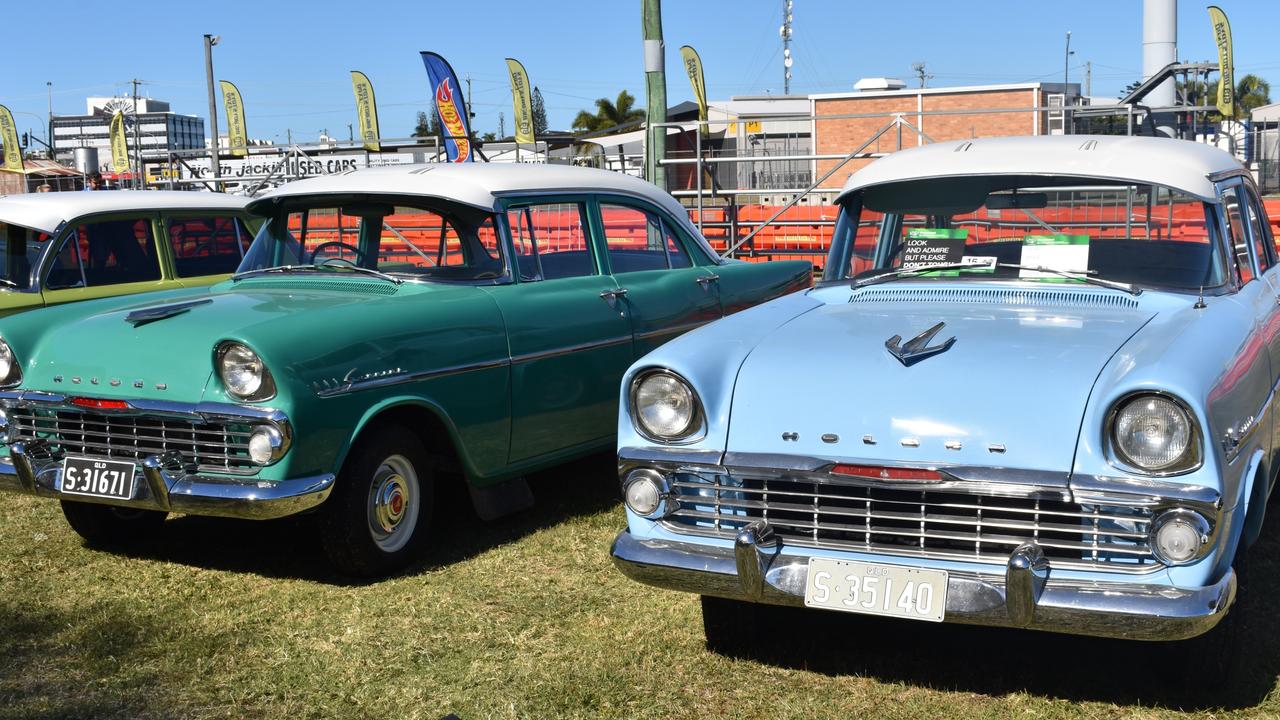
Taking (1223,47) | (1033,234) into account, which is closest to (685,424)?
(1033,234)

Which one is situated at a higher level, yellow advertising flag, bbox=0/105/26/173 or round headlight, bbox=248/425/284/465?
yellow advertising flag, bbox=0/105/26/173

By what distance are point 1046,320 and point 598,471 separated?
3171 millimetres

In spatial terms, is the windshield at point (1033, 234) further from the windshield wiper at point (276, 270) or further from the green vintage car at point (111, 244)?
the green vintage car at point (111, 244)

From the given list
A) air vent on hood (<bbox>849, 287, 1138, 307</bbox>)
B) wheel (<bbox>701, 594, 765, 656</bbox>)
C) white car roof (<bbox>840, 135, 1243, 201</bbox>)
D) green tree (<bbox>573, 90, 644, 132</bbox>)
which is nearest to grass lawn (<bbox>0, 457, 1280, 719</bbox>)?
wheel (<bbox>701, 594, 765, 656</bbox>)

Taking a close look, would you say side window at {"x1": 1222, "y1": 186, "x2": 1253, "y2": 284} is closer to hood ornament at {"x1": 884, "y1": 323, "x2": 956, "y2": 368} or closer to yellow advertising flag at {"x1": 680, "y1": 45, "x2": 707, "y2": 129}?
hood ornament at {"x1": 884, "y1": 323, "x2": 956, "y2": 368}

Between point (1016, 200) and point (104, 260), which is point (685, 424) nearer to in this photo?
point (1016, 200)

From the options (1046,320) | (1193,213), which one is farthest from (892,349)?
(1193,213)

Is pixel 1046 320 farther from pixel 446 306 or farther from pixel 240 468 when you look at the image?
pixel 240 468

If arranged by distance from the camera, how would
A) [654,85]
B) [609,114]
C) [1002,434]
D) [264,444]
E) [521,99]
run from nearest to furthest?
[1002,434]
[264,444]
[654,85]
[521,99]
[609,114]

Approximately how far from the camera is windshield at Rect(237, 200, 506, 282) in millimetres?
5520

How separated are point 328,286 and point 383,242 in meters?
0.35

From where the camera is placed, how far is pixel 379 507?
4.78 m

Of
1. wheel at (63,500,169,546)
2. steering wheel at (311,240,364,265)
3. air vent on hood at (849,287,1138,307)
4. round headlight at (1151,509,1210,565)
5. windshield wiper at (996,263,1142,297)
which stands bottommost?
wheel at (63,500,169,546)

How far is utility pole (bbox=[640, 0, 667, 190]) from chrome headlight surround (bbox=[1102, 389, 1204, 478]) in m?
8.74
